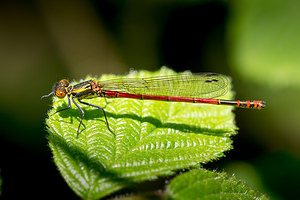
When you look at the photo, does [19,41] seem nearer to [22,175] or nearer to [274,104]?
[22,175]

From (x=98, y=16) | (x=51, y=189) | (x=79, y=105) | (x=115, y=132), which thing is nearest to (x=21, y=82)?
(x=98, y=16)

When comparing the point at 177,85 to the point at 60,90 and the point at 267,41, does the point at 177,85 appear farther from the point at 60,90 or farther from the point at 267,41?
the point at 267,41

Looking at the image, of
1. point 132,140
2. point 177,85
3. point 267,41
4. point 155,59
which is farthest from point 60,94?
point 267,41

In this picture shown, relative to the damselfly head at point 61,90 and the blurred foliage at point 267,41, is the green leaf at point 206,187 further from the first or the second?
the blurred foliage at point 267,41

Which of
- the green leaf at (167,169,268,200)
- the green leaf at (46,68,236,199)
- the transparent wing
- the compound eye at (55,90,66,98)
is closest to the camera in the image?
the green leaf at (167,169,268,200)

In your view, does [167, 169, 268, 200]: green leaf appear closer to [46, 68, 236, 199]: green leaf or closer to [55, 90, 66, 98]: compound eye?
[46, 68, 236, 199]: green leaf

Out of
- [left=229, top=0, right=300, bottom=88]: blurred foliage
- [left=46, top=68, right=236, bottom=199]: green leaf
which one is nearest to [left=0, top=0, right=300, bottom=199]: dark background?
[left=229, top=0, right=300, bottom=88]: blurred foliage
